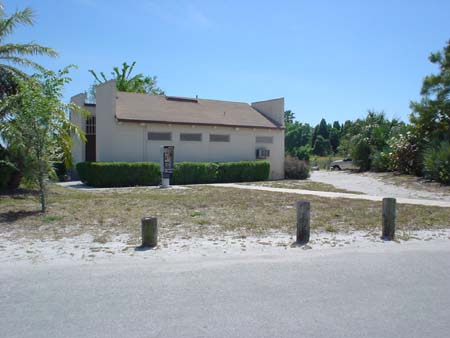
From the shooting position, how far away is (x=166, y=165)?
1939cm

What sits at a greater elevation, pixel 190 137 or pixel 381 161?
pixel 190 137

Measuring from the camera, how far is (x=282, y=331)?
388 cm

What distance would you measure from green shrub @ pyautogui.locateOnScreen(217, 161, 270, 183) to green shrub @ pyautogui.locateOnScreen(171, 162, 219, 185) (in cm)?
54

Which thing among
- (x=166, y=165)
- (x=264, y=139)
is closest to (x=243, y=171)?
(x=264, y=139)

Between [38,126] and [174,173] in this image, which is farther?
[174,173]

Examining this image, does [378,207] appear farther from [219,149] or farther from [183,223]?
[219,149]

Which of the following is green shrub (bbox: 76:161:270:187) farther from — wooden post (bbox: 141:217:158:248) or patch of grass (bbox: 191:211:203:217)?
wooden post (bbox: 141:217:158:248)

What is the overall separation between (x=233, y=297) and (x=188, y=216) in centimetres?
566

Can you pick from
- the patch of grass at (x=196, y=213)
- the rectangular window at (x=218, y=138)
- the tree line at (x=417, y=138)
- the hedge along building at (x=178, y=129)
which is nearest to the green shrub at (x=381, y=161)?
the tree line at (x=417, y=138)

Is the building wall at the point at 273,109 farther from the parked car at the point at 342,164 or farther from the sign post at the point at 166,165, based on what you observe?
the parked car at the point at 342,164

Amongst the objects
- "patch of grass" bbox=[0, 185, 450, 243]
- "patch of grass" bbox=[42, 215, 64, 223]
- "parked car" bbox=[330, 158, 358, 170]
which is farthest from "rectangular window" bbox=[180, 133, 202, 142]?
"parked car" bbox=[330, 158, 358, 170]

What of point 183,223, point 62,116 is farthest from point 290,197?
point 62,116

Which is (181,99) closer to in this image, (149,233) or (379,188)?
(379,188)

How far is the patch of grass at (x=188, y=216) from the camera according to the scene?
27.9 feet
